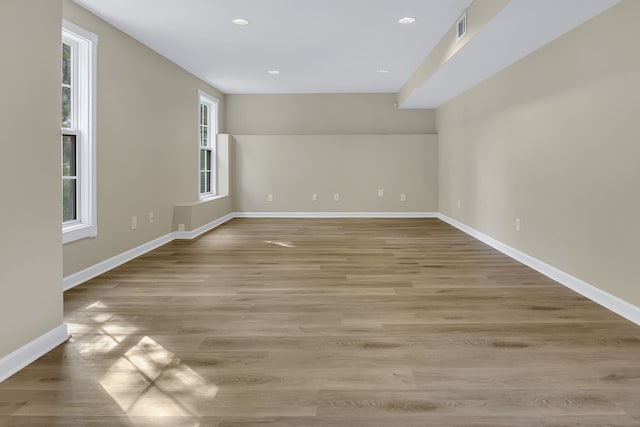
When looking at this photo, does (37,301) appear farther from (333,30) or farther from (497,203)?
(497,203)

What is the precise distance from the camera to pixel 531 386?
6.95 ft

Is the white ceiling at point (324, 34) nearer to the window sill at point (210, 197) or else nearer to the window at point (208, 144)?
the window at point (208, 144)

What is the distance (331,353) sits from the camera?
2.52 metres

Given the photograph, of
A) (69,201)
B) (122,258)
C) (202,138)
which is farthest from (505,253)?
(202,138)

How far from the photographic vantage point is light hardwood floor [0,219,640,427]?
6.24 ft

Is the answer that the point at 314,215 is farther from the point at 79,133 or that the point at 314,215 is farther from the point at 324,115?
the point at 79,133

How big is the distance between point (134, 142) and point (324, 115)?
4.81 metres

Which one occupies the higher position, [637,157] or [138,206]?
[637,157]

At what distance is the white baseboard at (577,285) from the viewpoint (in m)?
3.11

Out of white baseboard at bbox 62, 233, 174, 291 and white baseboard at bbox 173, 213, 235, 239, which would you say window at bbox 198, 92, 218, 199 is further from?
white baseboard at bbox 62, 233, 174, 291

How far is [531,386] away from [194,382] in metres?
1.48

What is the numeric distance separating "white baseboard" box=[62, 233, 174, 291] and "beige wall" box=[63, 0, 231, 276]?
5 cm

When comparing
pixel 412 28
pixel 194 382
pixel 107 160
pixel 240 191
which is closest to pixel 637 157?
pixel 412 28

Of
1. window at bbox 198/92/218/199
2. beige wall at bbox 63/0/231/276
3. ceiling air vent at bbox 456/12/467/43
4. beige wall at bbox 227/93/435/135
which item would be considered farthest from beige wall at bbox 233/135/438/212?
ceiling air vent at bbox 456/12/467/43
